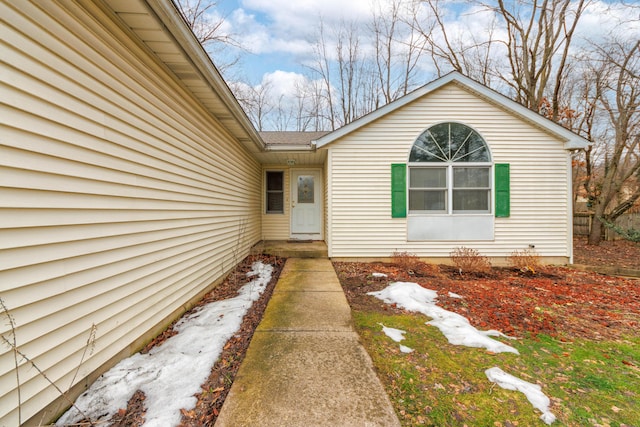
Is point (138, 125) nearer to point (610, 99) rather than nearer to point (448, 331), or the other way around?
point (448, 331)

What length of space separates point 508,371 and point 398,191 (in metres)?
4.21

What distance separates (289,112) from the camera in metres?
16.0

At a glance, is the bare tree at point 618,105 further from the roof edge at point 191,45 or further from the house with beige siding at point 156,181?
the roof edge at point 191,45

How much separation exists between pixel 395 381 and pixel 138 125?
328 cm

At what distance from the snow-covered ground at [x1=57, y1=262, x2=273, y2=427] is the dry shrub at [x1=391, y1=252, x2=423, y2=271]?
3.80m

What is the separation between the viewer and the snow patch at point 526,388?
5.56 ft

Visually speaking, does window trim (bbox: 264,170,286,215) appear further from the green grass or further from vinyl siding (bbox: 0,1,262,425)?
the green grass

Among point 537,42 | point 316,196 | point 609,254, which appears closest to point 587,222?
point 609,254

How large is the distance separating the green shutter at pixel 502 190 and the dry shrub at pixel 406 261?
225 centimetres

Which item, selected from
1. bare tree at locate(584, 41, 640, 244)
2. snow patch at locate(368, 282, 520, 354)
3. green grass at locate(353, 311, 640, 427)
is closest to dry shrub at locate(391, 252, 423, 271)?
snow patch at locate(368, 282, 520, 354)

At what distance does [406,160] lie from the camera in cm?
589

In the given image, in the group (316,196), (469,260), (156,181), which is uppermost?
(316,196)

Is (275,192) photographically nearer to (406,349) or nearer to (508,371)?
(406,349)

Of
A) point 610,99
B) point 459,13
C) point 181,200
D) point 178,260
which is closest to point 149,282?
point 178,260
